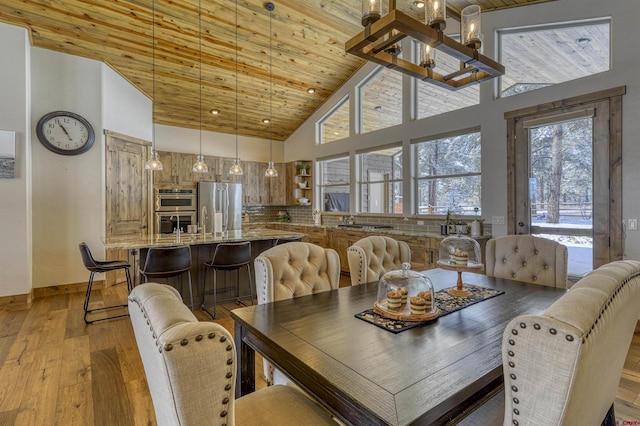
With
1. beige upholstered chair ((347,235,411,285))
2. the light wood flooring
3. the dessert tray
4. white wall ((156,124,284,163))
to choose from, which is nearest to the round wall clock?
white wall ((156,124,284,163))

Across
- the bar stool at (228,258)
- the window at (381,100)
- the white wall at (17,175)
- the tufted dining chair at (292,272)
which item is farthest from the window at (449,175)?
the white wall at (17,175)

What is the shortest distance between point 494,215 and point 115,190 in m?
5.70

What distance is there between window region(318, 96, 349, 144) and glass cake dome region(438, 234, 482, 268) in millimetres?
4582

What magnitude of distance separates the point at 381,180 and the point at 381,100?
150 cm

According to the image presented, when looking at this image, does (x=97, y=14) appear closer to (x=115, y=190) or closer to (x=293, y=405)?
(x=115, y=190)

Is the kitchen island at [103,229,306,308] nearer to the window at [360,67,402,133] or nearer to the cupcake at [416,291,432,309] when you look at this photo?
the cupcake at [416,291,432,309]

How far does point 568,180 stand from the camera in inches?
142

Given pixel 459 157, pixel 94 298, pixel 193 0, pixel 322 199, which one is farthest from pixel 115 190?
pixel 459 157

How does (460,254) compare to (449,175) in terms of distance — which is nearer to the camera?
(460,254)

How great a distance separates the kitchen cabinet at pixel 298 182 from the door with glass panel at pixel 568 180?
14.6 feet

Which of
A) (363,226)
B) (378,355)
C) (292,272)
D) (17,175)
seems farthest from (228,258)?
(363,226)

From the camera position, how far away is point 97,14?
4066 millimetres

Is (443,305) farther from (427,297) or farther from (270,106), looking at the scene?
(270,106)

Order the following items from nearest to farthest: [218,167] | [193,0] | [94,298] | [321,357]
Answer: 1. [321,357]
2. [193,0]
3. [94,298]
4. [218,167]
